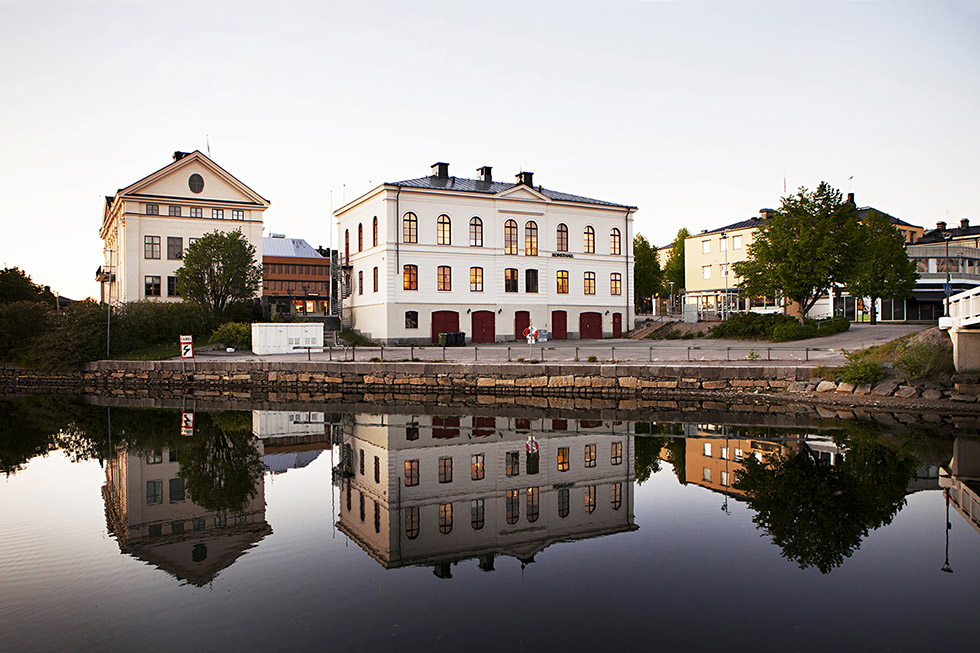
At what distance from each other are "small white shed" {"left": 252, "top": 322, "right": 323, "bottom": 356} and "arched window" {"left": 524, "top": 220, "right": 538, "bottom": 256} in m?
15.2

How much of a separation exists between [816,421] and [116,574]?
17675mm

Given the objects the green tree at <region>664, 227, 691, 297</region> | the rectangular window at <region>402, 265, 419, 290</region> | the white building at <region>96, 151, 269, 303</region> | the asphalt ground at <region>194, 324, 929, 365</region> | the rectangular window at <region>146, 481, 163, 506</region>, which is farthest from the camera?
the green tree at <region>664, 227, 691, 297</region>

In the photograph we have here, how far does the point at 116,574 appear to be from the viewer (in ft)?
28.5

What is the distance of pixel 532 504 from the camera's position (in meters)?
12.0

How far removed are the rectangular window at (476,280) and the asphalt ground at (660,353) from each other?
19.5 feet

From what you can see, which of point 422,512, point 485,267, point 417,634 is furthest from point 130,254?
point 417,634

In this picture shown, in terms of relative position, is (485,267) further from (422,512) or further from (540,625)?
(540,625)

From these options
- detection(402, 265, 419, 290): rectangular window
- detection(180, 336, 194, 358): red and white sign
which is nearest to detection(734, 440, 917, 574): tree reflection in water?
detection(180, 336, 194, 358): red and white sign

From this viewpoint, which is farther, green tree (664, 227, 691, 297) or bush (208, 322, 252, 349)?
green tree (664, 227, 691, 297)

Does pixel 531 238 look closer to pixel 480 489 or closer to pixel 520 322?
pixel 520 322

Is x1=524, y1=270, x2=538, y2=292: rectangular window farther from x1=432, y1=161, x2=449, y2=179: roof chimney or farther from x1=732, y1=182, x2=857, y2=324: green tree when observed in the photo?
x1=732, y1=182, x2=857, y2=324: green tree

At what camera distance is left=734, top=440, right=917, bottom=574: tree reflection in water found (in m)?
9.60

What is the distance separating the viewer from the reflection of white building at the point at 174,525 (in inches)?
364

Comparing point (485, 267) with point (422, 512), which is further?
point (485, 267)
